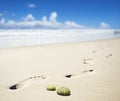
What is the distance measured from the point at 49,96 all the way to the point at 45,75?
46.0 inches

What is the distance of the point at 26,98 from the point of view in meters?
3.00

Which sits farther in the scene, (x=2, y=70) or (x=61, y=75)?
(x=2, y=70)

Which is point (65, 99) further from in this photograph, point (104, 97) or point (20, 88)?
point (20, 88)

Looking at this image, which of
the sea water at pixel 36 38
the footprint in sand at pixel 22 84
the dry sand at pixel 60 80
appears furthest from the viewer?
the sea water at pixel 36 38

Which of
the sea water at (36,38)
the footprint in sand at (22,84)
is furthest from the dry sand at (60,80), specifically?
the sea water at (36,38)

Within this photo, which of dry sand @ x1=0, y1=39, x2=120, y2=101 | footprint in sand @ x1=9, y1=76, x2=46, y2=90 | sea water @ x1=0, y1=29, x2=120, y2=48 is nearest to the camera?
dry sand @ x1=0, y1=39, x2=120, y2=101

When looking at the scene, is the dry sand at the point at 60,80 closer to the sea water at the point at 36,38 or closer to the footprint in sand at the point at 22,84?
the footprint in sand at the point at 22,84

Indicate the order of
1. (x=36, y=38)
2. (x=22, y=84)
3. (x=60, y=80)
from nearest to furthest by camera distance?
(x=22, y=84)
(x=60, y=80)
(x=36, y=38)

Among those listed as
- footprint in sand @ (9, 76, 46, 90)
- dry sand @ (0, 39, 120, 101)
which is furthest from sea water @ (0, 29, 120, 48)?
footprint in sand @ (9, 76, 46, 90)

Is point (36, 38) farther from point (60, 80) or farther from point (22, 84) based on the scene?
point (22, 84)

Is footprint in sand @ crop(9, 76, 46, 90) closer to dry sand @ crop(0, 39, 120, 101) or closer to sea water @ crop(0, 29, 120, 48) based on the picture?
dry sand @ crop(0, 39, 120, 101)

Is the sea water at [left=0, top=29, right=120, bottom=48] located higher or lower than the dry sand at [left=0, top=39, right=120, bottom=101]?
higher

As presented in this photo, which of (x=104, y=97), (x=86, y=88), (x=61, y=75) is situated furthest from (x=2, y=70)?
(x=104, y=97)

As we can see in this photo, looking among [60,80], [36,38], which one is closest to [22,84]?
[60,80]
